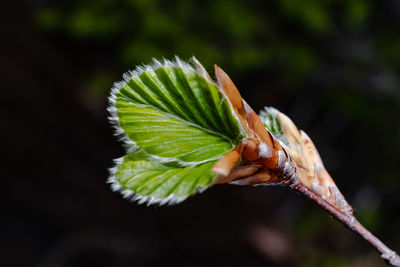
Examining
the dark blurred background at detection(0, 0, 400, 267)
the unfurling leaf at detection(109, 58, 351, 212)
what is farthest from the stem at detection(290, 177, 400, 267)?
the dark blurred background at detection(0, 0, 400, 267)

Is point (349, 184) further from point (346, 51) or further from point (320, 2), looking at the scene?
point (320, 2)

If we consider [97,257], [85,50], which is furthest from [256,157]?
[97,257]

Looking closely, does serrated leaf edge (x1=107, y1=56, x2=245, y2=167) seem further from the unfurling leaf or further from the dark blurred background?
the dark blurred background

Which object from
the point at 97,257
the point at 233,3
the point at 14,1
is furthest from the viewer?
the point at 97,257

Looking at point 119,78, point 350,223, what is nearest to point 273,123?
point 350,223

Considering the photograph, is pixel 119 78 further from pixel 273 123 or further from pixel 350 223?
pixel 350 223

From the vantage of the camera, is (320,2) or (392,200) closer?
(320,2)
